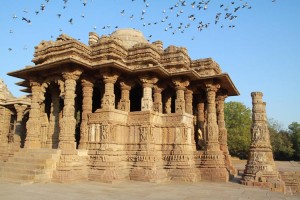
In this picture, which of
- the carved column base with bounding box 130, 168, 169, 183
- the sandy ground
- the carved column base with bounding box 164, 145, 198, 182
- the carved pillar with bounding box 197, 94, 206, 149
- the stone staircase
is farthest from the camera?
the carved pillar with bounding box 197, 94, 206, 149

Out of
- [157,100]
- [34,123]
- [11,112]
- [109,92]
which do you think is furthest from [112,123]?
[11,112]

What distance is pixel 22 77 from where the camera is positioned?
13898 millimetres

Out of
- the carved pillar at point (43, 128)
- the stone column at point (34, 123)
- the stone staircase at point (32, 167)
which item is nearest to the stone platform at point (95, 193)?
the stone staircase at point (32, 167)

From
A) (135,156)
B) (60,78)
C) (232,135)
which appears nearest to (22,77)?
(60,78)

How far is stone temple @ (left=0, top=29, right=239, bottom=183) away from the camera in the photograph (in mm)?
11305

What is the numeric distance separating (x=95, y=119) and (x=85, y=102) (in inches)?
47.3

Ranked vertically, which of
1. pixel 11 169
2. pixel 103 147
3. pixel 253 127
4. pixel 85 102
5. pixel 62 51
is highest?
pixel 62 51

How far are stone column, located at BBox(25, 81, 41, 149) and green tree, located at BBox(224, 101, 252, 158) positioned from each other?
3192 centimetres

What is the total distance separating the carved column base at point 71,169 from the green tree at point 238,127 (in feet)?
104

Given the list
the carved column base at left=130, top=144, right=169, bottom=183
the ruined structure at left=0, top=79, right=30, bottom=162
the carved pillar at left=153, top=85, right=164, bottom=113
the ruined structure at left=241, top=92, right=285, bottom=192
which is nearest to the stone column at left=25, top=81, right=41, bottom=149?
the carved column base at left=130, top=144, right=169, bottom=183

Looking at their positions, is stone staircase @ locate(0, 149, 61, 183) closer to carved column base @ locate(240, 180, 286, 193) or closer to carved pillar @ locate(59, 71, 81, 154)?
carved pillar @ locate(59, 71, 81, 154)

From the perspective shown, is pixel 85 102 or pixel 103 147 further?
pixel 85 102

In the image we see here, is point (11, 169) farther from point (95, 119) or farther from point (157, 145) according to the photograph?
point (157, 145)

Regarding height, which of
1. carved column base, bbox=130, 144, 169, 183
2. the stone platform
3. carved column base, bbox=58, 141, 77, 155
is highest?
carved column base, bbox=58, 141, 77, 155
